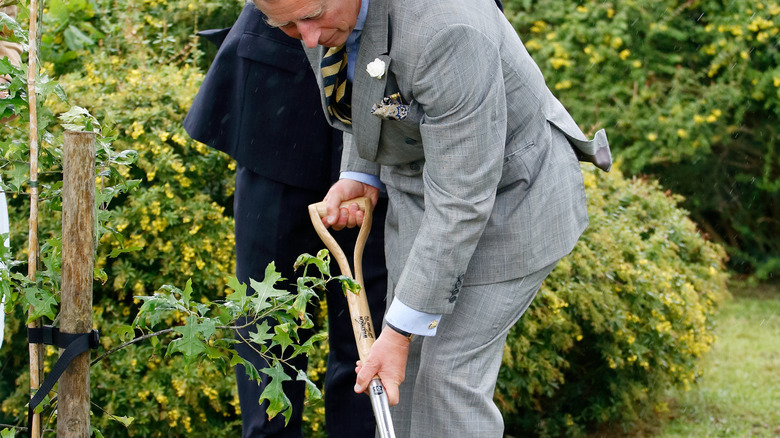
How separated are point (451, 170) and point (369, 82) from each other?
12.2 inches

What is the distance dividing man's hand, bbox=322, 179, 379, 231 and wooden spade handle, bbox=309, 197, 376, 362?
0.05ft

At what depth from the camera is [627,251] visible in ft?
14.5

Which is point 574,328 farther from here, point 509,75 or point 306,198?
point 509,75

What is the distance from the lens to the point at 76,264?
1825 millimetres

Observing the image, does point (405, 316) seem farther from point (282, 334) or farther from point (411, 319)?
point (282, 334)

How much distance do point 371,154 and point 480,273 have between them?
0.43 meters

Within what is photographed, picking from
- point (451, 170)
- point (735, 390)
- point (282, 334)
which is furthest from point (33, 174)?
point (735, 390)

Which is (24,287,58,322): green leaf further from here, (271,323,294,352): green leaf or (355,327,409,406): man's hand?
(355,327,409,406): man's hand

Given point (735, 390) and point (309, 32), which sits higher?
point (309, 32)

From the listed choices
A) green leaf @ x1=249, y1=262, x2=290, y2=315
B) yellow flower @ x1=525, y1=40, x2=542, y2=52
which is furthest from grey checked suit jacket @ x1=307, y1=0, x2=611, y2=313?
yellow flower @ x1=525, y1=40, x2=542, y2=52

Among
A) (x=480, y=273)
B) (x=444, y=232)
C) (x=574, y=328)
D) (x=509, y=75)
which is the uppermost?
(x=509, y=75)

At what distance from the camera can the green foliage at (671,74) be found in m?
6.37

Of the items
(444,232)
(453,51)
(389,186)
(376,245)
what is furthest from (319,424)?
(453,51)

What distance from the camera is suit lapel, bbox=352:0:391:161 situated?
217 centimetres
